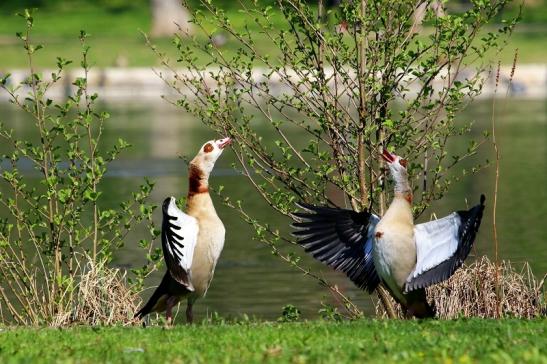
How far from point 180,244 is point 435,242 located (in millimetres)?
1778

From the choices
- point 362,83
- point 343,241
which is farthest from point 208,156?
point 362,83

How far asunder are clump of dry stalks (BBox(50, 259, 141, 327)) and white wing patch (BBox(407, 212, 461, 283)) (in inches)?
104

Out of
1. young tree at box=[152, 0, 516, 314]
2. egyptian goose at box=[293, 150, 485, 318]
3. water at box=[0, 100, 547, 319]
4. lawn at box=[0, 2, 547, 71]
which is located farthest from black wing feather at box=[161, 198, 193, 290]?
lawn at box=[0, 2, 547, 71]

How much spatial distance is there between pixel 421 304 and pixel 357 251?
61 cm

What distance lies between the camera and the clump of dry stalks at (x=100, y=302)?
463 inches

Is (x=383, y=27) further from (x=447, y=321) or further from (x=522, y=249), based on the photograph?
(x=522, y=249)

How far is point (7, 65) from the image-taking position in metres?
49.2

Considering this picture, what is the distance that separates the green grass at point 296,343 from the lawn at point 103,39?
109 ft

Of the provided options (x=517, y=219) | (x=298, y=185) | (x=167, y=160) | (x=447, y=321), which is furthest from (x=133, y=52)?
(x=447, y=321)

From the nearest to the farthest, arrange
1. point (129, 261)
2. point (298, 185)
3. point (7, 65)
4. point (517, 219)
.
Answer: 1. point (298, 185)
2. point (129, 261)
3. point (517, 219)
4. point (7, 65)

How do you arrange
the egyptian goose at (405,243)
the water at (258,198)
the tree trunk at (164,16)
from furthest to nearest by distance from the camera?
the tree trunk at (164,16)
the water at (258,198)
the egyptian goose at (405,243)

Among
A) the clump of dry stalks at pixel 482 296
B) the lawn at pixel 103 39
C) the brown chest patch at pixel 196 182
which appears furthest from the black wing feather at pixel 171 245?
the lawn at pixel 103 39

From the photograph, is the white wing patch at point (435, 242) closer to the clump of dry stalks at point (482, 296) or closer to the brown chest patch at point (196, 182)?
the brown chest patch at point (196, 182)

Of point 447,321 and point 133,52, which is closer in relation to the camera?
point 447,321
